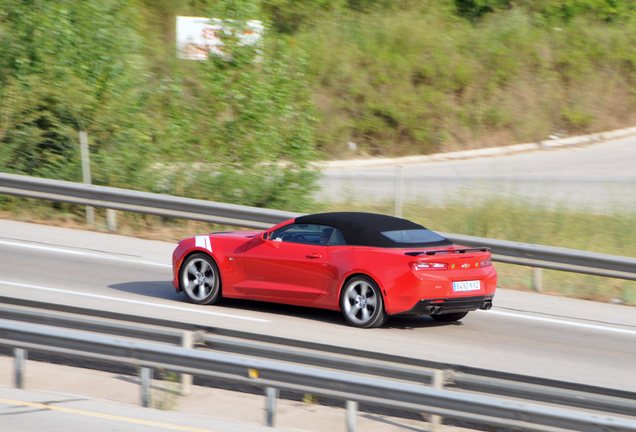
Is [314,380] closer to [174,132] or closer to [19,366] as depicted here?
[19,366]

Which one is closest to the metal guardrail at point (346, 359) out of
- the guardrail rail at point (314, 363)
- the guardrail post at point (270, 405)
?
the guardrail rail at point (314, 363)

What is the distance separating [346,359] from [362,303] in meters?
2.79

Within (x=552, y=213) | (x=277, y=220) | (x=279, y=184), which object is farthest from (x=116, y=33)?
(x=552, y=213)

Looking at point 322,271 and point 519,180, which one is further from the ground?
point 519,180

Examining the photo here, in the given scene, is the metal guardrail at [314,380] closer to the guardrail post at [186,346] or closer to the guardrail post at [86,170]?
the guardrail post at [186,346]

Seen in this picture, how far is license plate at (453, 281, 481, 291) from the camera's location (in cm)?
840

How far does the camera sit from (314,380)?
5.45 meters

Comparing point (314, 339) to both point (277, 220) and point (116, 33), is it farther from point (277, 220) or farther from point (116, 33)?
point (116, 33)

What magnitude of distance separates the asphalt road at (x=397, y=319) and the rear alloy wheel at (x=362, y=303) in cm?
13

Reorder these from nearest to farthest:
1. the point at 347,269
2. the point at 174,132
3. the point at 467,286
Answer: the point at 467,286, the point at 347,269, the point at 174,132

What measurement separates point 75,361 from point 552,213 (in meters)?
10.4

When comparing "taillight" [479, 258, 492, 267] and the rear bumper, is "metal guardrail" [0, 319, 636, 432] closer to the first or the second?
the rear bumper

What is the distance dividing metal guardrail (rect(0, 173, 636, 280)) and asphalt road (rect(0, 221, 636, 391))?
1.81ft

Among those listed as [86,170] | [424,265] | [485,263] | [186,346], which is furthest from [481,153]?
[186,346]
